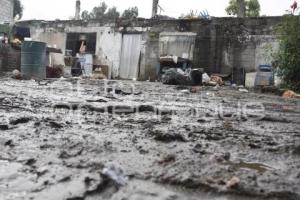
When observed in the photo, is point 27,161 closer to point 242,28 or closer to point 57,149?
point 57,149

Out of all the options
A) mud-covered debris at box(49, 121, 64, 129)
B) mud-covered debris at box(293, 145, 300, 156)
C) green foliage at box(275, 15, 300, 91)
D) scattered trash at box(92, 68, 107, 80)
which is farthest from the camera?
scattered trash at box(92, 68, 107, 80)

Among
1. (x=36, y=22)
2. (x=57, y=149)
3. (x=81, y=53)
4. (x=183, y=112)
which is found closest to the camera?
(x=57, y=149)

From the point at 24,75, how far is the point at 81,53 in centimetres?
748

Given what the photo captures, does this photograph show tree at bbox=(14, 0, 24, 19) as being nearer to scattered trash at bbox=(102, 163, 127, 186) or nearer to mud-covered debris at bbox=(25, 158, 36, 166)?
mud-covered debris at bbox=(25, 158, 36, 166)

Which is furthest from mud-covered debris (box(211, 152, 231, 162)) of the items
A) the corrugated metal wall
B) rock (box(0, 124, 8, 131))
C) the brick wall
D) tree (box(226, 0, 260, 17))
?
the brick wall

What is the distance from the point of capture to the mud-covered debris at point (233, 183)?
58.6 inches

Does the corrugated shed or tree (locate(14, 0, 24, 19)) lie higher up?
tree (locate(14, 0, 24, 19))

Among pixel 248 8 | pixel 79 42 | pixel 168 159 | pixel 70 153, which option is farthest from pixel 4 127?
pixel 248 8

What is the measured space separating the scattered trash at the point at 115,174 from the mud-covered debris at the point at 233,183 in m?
0.39

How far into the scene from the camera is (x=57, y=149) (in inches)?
81.2

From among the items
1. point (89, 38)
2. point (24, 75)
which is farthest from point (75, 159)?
point (89, 38)

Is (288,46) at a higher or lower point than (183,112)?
higher

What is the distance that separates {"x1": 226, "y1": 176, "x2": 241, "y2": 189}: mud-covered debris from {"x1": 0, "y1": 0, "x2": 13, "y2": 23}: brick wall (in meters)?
20.1

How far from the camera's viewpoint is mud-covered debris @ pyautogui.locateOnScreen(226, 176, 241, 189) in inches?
58.6
